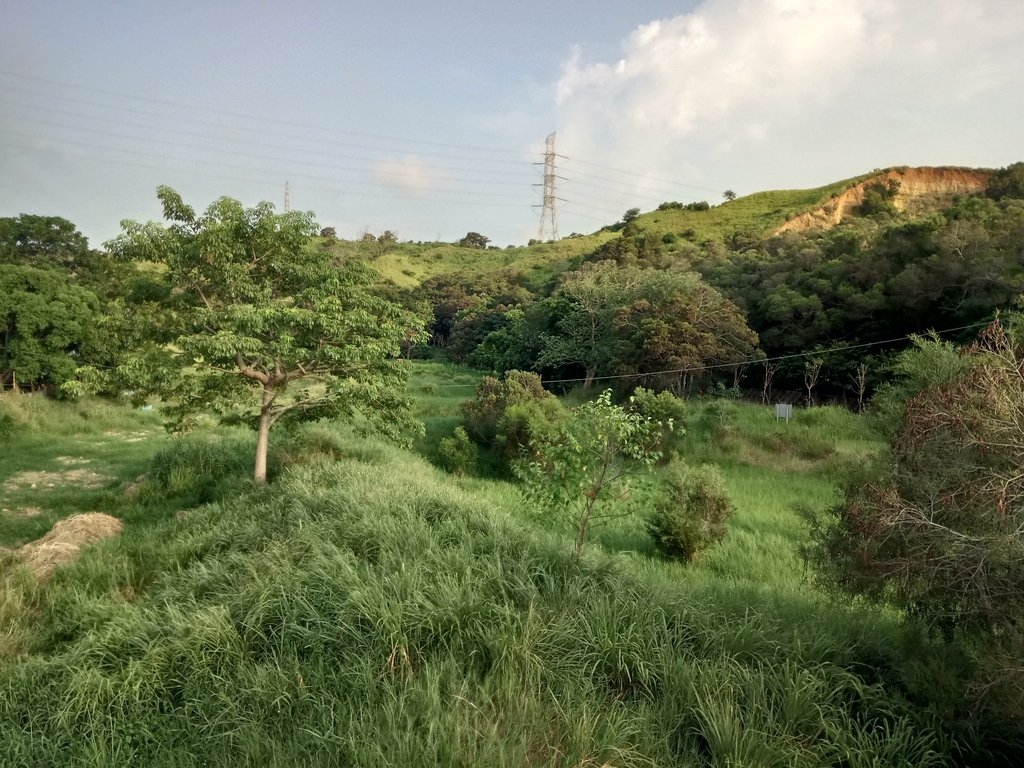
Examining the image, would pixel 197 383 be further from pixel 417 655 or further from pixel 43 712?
pixel 417 655

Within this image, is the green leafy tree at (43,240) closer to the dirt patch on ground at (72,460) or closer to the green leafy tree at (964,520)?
the dirt patch on ground at (72,460)

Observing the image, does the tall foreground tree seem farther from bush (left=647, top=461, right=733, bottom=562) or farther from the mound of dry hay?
bush (left=647, top=461, right=733, bottom=562)

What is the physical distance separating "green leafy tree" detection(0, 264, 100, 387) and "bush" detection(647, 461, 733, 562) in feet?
67.5

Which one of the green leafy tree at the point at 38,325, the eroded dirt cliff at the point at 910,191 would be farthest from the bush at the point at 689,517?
the eroded dirt cliff at the point at 910,191

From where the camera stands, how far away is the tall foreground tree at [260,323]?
10.1m

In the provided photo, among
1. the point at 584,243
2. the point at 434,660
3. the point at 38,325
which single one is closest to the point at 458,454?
the point at 434,660

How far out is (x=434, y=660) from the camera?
423 centimetres

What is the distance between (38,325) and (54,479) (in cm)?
985

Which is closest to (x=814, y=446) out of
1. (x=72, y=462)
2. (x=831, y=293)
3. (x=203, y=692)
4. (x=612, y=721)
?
(x=831, y=293)

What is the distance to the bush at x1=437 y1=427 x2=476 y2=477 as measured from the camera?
18.6 m

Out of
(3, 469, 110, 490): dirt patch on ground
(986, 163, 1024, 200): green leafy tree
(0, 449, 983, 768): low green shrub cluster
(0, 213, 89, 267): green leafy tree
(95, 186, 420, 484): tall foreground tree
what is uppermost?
(986, 163, 1024, 200): green leafy tree

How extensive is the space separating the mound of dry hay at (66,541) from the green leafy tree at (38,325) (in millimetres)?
13845

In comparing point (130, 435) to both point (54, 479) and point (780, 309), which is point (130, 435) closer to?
point (54, 479)

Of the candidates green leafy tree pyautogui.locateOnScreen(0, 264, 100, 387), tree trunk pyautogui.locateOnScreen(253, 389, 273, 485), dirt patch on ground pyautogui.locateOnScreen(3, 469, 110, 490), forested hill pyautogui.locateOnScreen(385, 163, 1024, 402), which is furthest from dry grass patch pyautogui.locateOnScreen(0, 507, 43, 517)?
green leafy tree pyautogui.locateOnScreen(0, 264, 100, 387)
